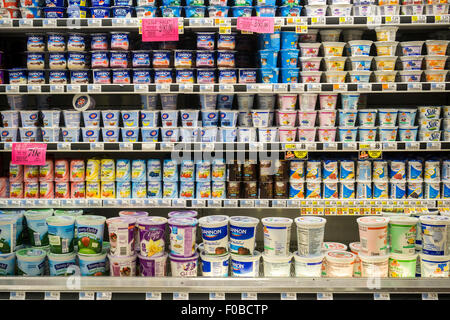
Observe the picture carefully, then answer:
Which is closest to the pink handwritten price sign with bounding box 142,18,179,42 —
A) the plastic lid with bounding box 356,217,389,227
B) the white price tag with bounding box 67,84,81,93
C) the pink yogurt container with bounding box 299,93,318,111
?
the white price tag with bounding box 67,84,81,93

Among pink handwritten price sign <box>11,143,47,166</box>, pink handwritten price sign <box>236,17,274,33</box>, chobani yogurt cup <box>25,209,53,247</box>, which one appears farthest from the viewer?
pink handwritten price sign <box>11,143,47,166</box>

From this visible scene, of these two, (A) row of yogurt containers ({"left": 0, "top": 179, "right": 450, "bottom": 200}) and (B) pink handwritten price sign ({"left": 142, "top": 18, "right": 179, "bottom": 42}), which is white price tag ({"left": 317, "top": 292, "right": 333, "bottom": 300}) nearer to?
(A) row of yogurt containers ({"left": 0, "top": 179, "right": 450, "bottom": 200})

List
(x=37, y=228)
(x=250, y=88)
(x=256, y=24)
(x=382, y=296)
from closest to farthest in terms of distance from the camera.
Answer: (x=382, y=296), (x=37, y=228), (x=256, y=24), (x=250, y=88)

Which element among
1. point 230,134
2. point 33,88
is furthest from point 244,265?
point 33,88

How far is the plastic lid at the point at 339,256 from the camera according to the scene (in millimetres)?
2254

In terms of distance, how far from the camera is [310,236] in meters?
2.27

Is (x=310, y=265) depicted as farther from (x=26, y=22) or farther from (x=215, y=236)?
(x=26, y=22)

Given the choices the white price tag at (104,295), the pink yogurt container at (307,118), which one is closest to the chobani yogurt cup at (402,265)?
the pink yogurt container at (307,118)

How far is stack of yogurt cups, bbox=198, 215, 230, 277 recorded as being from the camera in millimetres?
2277

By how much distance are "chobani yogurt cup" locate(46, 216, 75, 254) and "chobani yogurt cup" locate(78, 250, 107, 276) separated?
123 mm

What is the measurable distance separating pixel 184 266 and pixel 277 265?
516 mm

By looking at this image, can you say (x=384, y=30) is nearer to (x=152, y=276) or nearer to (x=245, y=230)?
(x=245, y=230)

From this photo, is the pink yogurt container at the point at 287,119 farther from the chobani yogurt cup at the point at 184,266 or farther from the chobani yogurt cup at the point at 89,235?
the chobani yogurt cup at the point at 89,235

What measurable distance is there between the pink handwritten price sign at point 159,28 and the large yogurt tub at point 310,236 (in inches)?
61.8
